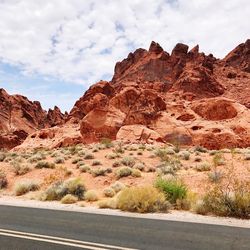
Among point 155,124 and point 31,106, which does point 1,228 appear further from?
point 31,106

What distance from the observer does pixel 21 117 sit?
11575 cm

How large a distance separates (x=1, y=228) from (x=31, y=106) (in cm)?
12015

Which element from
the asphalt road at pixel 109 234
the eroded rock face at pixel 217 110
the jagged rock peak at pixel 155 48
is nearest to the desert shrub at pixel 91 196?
the asphalt road at pixel 109 234

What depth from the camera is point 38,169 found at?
27375 millimetres

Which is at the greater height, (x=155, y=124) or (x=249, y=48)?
(x=249, y=48)

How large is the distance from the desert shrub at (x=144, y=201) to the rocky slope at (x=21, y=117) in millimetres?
81916

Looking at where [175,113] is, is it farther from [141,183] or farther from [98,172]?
[141,183]

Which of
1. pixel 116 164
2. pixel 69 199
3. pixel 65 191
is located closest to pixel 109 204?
pixel 69 199

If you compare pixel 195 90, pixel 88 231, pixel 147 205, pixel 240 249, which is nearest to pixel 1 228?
pixel 88 231

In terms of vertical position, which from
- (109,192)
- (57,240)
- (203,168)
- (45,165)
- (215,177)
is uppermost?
(45,165)

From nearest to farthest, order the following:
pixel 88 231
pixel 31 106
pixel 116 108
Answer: pixel 88 231, pixel 116 108, pixel 31 106

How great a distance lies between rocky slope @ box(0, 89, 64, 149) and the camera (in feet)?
337

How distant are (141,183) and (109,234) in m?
12.5

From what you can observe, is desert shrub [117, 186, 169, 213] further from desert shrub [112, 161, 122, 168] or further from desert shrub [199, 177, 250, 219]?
desert shrub [112, 161, 122, 168]
